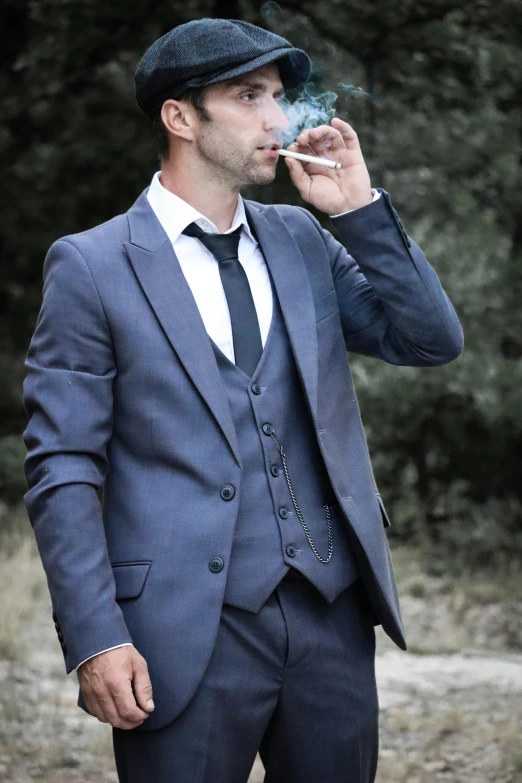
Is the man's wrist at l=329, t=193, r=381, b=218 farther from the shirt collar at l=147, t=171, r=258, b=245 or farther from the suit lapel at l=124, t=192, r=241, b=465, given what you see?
the suit lapel at l=124, t=192, r=241, b=465

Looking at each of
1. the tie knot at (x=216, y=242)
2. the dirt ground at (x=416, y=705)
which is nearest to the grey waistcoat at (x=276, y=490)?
the tie knot at (x=216, y=242)

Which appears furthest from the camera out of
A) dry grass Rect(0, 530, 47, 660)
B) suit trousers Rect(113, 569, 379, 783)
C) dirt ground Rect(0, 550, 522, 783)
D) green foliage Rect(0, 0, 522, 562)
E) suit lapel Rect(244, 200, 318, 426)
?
green foliage Rect(0, 0, 522, 562)

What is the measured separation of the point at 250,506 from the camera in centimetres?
217

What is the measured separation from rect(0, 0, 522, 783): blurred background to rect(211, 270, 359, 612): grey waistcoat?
2.13m

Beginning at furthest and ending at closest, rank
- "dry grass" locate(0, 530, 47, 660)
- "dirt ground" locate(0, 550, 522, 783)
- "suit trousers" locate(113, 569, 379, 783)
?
"dry grass" locate(0, 530, 47, 660) → "dirt ground" locate(0, 550, 522, 783) → "suit trousers" locate(113, 569, 379, 783)

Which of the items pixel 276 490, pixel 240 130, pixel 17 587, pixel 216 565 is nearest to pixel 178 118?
pixel 240 130

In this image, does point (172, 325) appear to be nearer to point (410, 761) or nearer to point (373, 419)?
point (410, 761)

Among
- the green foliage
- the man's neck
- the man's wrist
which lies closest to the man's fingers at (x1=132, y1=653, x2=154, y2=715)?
the man's neck

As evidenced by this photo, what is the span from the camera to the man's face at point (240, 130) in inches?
89.7

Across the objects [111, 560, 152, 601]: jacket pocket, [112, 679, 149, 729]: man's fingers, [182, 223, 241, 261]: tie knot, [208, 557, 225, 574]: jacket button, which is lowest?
[112, 679, 149, 729]: man's fingers

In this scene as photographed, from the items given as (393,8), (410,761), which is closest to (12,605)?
(410,761)

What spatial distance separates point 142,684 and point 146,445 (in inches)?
17.7

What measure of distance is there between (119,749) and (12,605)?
4.04 metres

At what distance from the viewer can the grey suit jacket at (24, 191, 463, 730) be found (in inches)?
81.4
